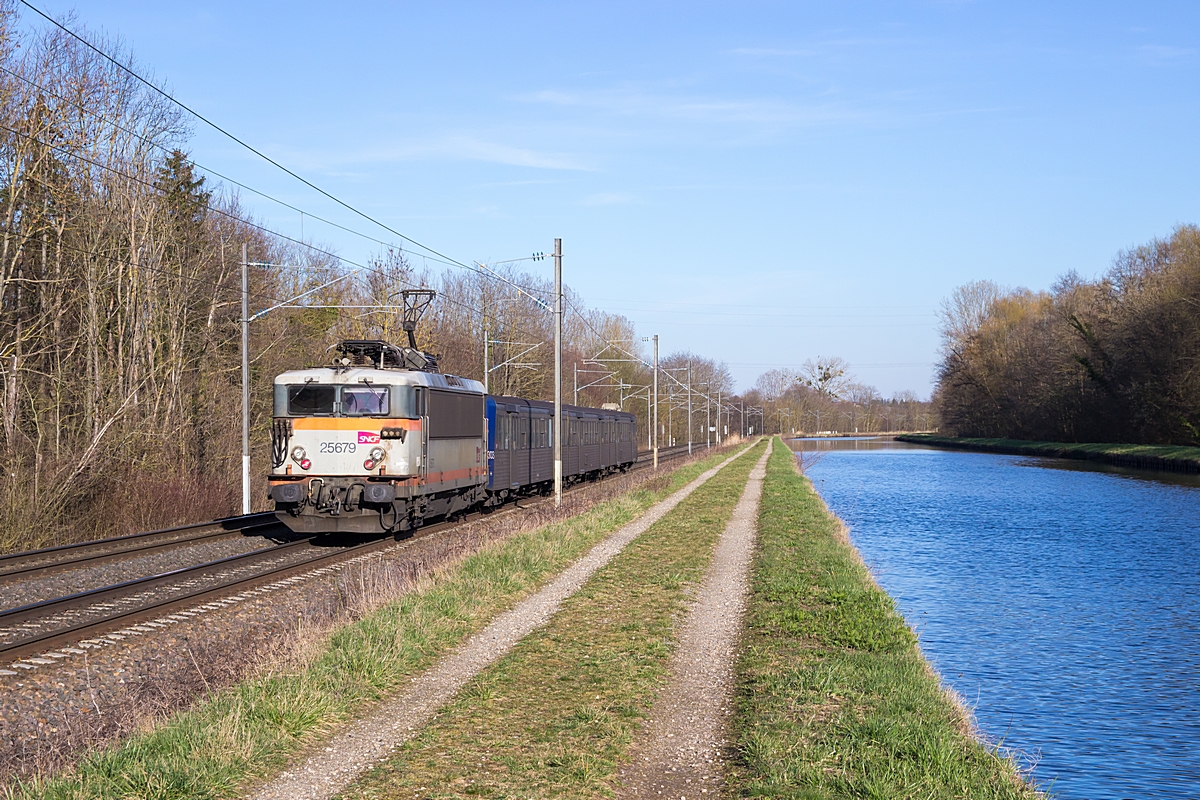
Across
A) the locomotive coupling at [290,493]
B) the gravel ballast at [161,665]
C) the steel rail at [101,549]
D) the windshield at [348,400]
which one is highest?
the windshield at [348,400]

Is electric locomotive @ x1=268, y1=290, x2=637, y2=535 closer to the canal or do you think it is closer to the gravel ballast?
the gravel ballast

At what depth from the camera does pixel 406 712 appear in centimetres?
847

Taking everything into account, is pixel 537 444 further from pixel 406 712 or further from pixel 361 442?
pixel 406 712

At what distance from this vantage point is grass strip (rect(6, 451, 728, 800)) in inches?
256

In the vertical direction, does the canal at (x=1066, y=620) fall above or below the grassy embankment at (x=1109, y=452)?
below

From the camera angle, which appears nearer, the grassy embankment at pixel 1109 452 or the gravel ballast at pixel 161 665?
the gravel ballast at pixel 161 665

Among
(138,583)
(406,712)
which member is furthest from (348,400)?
(406,712)

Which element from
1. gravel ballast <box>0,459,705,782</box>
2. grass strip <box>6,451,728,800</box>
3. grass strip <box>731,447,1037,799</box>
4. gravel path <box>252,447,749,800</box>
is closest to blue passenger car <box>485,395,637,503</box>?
gravel ballast <box>0,459,705,782</box>

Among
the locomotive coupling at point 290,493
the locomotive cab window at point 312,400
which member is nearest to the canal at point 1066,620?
the locomotive coupling at point 290,493

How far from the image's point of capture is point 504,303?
207 ft

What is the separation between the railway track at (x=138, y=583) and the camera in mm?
11742

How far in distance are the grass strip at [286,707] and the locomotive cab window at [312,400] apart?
235 inches

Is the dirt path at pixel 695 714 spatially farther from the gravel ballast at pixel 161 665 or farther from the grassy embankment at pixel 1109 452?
the grassy embankment at pixel 1109 452

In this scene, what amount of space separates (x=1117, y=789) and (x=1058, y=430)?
3121 inches
